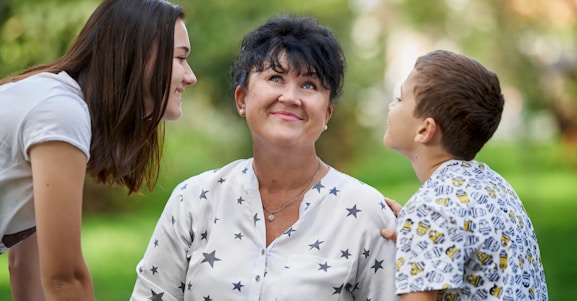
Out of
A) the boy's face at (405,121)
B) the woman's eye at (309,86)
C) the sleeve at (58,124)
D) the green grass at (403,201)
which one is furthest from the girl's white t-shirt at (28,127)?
the green grass at (403,201)

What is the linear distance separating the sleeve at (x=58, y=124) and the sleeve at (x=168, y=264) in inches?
21.8

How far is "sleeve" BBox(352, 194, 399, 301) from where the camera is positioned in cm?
240

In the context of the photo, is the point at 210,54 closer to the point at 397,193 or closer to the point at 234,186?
the point at 397,193

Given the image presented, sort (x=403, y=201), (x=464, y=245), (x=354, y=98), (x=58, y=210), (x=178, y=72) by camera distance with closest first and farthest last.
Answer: (x=58, y=210) < (x=464, y=245) < (x=178, y=72) < (x=403, y=201) < (x=354, y=98)

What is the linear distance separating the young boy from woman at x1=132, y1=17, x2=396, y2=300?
0.24 metres

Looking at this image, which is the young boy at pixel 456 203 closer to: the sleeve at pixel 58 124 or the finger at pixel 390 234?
the finger at pixel 390 234

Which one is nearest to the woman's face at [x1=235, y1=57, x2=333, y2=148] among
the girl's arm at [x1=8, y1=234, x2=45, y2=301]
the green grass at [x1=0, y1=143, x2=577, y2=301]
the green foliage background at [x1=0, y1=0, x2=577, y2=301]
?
the girl's arm at [x1=8, y1=234, x2=45, y2=301]

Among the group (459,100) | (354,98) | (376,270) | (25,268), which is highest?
(354,98)

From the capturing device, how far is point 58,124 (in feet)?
6.65

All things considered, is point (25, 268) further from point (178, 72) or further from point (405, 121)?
point (405, 121)

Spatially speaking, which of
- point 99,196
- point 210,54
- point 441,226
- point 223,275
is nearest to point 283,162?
point 223,275

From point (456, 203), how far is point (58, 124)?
0.98 m

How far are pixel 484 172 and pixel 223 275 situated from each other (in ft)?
2.53

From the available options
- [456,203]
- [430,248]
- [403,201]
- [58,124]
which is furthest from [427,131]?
[403,201]
